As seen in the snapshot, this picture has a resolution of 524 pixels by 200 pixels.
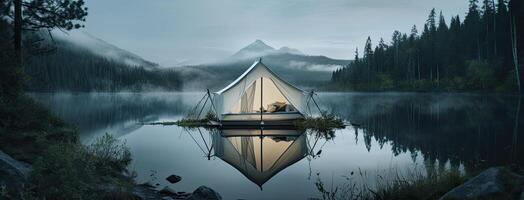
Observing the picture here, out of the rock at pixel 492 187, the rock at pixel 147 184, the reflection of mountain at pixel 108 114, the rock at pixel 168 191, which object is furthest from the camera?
the reflection of mountain at pixel 108 114

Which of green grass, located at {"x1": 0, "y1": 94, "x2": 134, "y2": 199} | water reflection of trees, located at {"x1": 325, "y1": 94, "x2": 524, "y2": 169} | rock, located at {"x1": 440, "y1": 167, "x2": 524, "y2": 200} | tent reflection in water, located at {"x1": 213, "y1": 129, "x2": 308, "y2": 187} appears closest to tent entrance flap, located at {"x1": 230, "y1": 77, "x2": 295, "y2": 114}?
water reflection of trees, located at {"x1": 325, "y1": 94, "x2": 524, "y2": 169}

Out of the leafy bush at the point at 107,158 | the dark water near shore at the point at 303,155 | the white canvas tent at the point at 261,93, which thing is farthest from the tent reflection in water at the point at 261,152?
the white canvas tent at the point at 261,93

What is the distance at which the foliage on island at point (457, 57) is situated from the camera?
5103 cm

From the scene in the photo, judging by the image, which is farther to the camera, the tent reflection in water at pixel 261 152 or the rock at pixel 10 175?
the tent reflection in water at pixel 261 152

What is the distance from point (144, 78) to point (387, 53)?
115548 mm

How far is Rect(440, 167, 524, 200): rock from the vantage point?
542 cm

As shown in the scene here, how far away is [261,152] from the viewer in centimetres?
1405

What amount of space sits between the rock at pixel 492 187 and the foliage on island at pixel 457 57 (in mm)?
42420

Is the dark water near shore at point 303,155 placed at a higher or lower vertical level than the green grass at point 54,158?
lower

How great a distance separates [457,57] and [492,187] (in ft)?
240

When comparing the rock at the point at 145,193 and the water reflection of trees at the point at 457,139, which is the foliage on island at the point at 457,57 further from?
the rock at the point at 145,193

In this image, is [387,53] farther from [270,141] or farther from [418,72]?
[270,141]

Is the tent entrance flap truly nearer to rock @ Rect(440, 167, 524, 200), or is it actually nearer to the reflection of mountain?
the reflection of mountain

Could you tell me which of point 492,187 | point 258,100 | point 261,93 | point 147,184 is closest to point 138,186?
point 147,184
